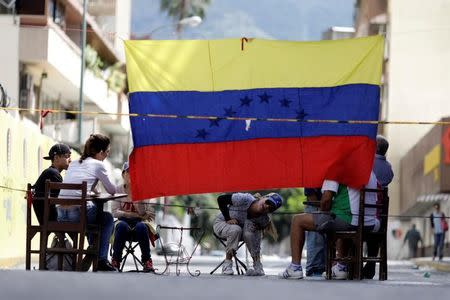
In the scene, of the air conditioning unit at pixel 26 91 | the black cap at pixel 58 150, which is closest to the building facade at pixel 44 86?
the air conditioning unit at pixel 26 91

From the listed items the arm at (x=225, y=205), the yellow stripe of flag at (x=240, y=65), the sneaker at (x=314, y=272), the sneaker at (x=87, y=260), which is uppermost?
the yellow stripe of flag at (x=240, y=65)

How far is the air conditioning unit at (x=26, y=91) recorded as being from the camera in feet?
147

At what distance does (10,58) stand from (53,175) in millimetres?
28449

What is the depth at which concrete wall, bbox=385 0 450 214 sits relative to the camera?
76312 millimetres

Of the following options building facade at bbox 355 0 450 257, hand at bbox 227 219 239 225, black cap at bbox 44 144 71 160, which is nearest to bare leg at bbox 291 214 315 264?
hand at bbox 227 219 239 225

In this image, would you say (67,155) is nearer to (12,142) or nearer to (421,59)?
(12,142)

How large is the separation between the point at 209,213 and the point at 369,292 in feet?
342

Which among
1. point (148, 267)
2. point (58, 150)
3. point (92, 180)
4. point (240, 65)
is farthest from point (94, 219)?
point (240, 65)

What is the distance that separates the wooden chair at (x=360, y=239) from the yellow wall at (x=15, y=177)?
28.7 feet

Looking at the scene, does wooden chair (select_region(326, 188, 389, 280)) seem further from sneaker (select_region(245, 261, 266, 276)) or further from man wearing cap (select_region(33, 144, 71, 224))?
man wearing cap (select_region(33, 144, 71, 224))

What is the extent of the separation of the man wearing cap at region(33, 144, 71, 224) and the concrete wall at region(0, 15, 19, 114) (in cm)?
2751

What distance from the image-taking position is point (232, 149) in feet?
51.2

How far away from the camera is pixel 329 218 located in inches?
580

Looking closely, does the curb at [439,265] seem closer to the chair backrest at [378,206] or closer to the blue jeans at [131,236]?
the chair backrest at [378,206]
